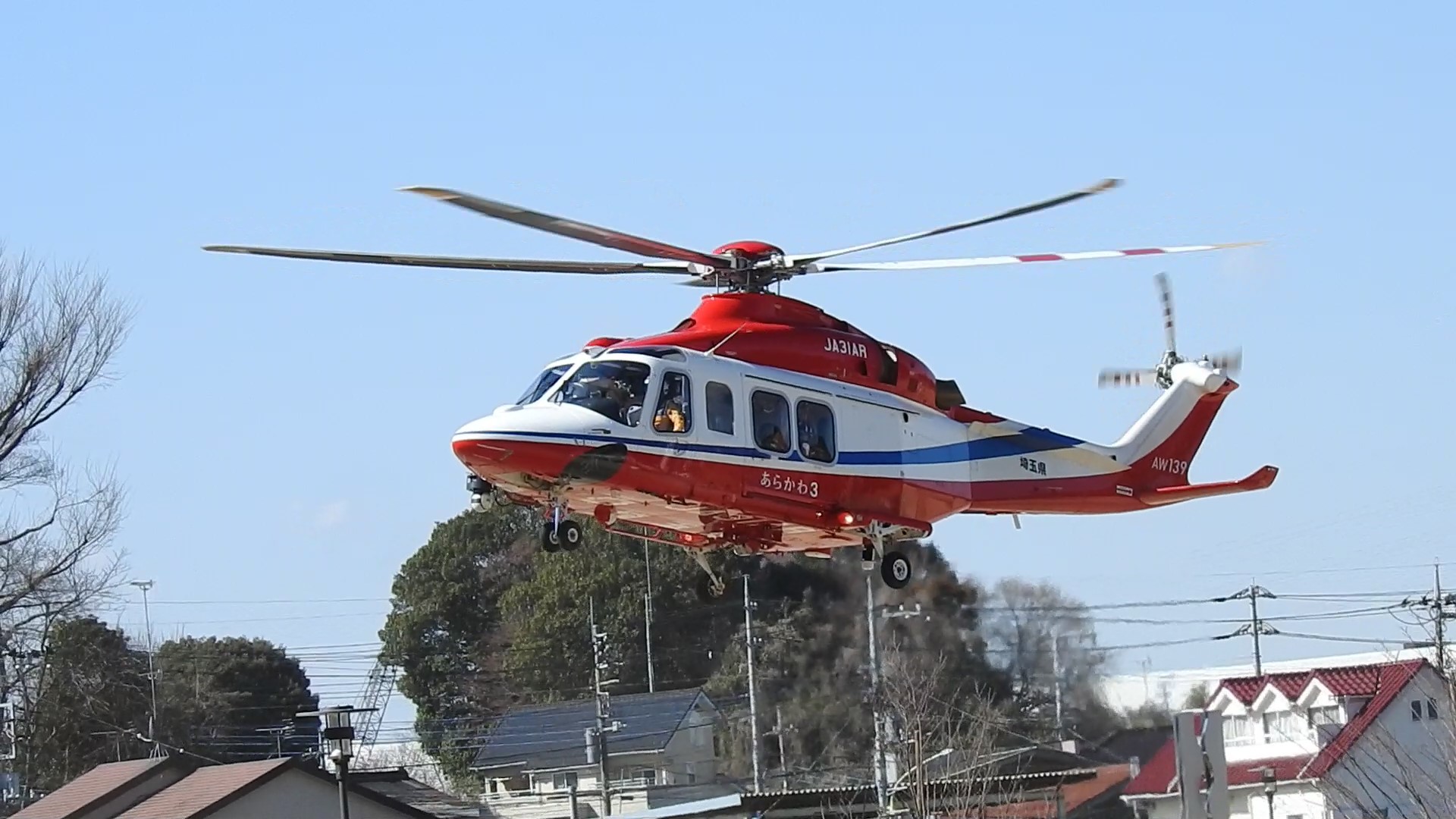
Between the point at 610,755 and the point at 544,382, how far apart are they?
44.5 meters

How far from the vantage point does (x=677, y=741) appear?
6575 cm

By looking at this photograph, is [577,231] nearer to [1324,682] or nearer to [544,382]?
[544,382]

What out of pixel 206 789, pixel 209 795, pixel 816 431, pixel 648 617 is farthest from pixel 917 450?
pixel 648 617

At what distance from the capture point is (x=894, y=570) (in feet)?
87.3

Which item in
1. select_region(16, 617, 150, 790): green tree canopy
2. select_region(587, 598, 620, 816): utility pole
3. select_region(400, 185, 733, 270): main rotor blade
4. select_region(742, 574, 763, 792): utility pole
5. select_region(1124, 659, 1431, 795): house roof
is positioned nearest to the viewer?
select_region(400, 185, 733, 270): main rotor blade

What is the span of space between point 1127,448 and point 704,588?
663 centimetres

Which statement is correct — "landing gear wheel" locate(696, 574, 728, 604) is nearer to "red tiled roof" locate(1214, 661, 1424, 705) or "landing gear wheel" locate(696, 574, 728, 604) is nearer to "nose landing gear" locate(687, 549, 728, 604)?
"nose landing gear" locate(687, 549, 728, 604)

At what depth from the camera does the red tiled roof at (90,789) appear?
41.0 meters

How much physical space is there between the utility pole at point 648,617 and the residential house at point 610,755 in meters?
2.55

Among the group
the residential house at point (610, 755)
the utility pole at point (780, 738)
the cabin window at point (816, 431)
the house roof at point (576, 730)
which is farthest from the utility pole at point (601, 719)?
the cabin window at point (816, 431)

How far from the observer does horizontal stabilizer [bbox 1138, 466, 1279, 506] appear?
28484 millimetres

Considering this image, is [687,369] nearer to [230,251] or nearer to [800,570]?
[230,251]

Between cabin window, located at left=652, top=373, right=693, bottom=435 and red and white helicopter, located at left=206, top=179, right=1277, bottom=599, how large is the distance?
0.8 inches

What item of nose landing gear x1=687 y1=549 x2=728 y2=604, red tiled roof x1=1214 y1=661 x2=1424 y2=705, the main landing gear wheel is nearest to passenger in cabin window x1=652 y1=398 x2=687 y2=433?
the main landing gear wheel
